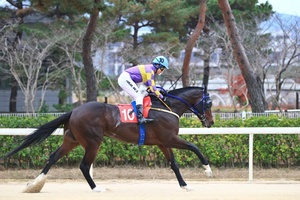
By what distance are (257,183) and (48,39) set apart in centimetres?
1736

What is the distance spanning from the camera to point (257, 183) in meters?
10.4

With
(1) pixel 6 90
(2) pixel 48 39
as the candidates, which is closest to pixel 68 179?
(2) pixel 48 39

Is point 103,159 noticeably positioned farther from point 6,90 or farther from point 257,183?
point 6,90

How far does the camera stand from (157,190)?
919 centimetres

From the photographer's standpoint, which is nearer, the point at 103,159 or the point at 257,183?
the point at 257,183

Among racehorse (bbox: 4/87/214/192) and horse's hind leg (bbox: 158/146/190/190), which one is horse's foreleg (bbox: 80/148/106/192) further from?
horse's hind leg (bbox: 158/146/190/190)

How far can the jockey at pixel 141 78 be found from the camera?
28.4 feet

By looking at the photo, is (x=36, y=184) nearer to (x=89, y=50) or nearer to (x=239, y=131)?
(x=239, y=131)

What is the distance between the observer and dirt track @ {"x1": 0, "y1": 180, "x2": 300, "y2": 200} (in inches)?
316

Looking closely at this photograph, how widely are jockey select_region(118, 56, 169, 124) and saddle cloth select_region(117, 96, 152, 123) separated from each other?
0.10 metres

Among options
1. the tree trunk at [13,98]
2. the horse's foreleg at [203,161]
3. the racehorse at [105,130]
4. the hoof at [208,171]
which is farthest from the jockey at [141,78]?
the tree trunk at [13,98]

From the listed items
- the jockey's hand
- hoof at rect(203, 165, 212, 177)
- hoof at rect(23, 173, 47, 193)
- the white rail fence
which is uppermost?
the jockey's hand

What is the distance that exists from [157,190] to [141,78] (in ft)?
5.96

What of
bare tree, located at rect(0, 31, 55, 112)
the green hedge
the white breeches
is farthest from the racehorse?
bare tree, located at rect(0, 31, 55, 112)
